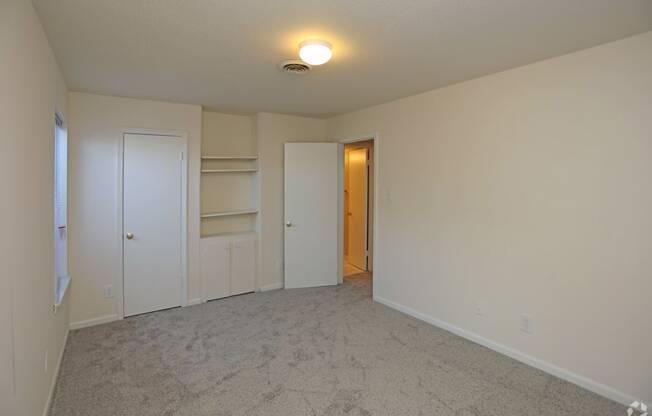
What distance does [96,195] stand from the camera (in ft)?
11.5

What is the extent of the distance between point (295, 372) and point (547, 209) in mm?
2266

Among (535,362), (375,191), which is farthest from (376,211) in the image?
(535,362)

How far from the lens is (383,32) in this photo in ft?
6.96

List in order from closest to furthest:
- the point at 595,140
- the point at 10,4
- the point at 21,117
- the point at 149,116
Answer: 1. the point at 10,4
2. the point at 21,117
3. the point at 595,140
4. the point at 149,116

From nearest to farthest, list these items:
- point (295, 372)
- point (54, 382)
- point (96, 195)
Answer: point (54, 382)
point (295, 372)
point (96, 195)

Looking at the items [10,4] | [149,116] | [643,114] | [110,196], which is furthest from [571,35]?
[110,196]

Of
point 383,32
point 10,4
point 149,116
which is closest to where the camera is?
point 10,4

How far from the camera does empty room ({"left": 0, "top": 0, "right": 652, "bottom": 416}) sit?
76.3 inches

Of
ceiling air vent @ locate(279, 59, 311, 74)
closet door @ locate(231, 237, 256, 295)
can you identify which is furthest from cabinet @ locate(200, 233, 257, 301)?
ceiling air vent @ locate(279, 59, 311, 74)

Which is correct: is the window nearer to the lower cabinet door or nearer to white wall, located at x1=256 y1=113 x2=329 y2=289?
the lower cabinet door

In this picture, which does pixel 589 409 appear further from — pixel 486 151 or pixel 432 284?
pixel 486 151

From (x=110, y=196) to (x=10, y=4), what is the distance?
7.77 ft

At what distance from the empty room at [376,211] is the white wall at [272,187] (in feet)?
0.45

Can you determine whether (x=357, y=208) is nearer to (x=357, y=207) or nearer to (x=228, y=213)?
(x=357, y=207)
